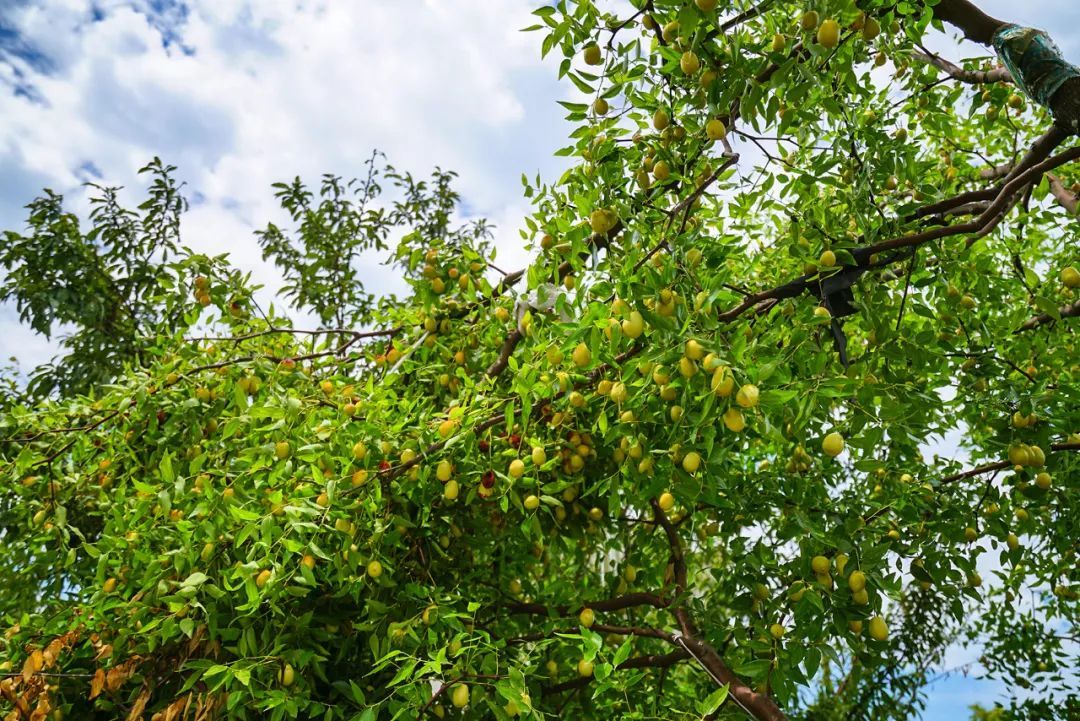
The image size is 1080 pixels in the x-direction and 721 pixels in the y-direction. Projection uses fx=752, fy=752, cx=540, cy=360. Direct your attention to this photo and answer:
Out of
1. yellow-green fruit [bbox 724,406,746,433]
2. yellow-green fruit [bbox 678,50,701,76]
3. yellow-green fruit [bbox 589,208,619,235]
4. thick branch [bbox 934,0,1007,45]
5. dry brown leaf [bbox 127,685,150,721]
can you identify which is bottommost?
dry brown leaf [bbox 127,685,150,721]

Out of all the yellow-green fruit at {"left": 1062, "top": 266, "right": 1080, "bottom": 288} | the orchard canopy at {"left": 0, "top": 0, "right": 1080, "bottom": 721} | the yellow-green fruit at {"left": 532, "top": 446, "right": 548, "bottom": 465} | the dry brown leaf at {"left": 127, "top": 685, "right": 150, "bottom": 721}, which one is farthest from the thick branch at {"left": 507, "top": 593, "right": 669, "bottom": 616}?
the yellow-green fruit at {"left": 1062, "top": 266, "right": 1080, "bottom": 288}

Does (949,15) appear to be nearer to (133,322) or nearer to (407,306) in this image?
(407,306)

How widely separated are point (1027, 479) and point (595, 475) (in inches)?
52.7

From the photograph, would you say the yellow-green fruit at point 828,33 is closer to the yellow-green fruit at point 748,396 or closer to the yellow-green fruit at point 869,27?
the yellow-green fruit at point 869,27

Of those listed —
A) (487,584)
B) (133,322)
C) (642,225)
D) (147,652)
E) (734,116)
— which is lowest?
(147,652)

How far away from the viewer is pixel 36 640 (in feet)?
8.19

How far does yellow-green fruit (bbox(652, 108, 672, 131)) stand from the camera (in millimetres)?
1766

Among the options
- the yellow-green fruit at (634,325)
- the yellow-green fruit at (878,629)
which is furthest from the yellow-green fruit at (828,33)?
the yellow-green fruit at (878,629)

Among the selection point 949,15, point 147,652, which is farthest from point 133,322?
point 949,15

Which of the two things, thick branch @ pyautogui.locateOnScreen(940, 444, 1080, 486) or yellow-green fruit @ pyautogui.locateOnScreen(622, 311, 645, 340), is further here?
thick branch @ pyautogui.locateOnScreen(940, 444, 1080, 486)

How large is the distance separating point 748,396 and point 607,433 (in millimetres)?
492

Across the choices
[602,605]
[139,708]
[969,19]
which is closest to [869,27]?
[969,19]

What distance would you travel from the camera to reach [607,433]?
174 cm

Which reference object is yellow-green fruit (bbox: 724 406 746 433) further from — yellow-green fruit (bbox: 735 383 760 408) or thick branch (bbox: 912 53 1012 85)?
thick branch (bbox: 912 53 1012 85)
